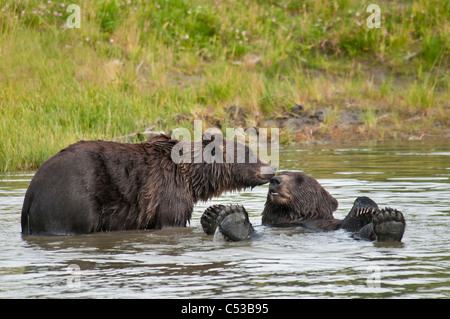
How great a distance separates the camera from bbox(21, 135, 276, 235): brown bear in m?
6.59

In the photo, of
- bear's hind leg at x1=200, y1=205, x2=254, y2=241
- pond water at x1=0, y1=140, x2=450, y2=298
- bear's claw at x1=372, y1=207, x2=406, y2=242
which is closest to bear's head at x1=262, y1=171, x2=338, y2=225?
pond water at x1=0, y1=140, x2=450, y2=298

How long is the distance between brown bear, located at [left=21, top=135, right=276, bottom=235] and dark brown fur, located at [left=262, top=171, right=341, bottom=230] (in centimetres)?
69

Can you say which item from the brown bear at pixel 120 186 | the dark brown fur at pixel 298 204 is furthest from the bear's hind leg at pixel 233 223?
the dark brown fur at pixel 298 204

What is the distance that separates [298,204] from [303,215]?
0.41 ft

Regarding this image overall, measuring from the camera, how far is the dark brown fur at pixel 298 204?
7.36 m

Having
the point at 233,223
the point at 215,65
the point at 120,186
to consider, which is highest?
the point at 215,65

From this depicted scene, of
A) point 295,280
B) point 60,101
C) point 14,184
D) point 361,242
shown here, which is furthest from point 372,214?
point 60,101

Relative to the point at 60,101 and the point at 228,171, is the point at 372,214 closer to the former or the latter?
the point at 228,171

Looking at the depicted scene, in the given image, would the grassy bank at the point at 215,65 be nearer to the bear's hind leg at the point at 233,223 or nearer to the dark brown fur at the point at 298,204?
the dark brown fur at the point at 298,204

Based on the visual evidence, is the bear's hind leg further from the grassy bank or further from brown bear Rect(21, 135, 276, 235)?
the grassy bank

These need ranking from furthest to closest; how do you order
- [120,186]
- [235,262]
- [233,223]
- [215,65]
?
[215,65] → [120,186] → [233,223] → [235,262]

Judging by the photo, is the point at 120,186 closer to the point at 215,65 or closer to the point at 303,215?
the point at 303,215

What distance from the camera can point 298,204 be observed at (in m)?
7.43

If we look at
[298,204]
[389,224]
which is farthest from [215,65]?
[389,224]
